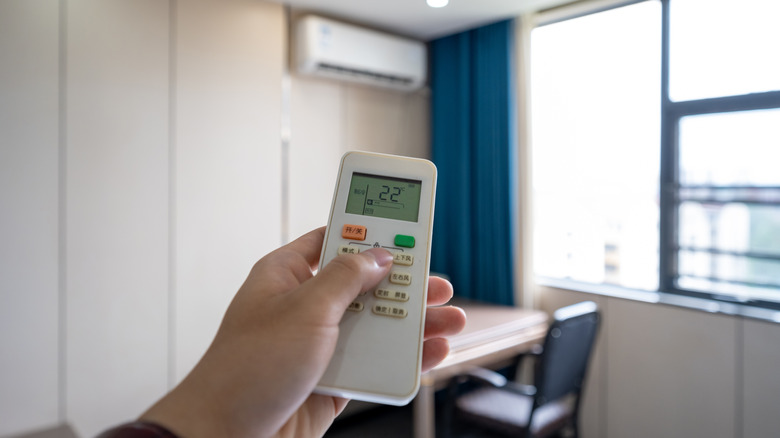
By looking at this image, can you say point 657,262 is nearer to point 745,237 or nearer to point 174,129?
point 745,237

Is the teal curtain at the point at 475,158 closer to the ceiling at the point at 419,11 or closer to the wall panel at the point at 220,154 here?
the ceiling at the point at 419,11

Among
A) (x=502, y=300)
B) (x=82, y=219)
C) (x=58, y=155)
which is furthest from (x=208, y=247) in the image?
(x=502, y=300)

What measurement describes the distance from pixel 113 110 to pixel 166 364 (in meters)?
1.20

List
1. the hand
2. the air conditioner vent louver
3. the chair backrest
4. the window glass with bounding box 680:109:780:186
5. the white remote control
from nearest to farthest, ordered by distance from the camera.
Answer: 1. the hand
2. the white remote control
3. the chair backrest
4. the window glass with bounding box 680:109:780:186
5. the air conditioner vent louver

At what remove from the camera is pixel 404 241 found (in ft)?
2.66

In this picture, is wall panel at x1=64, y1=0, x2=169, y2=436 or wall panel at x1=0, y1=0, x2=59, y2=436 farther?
wall panel at x1=64, y1=0, x2=169, y2=436

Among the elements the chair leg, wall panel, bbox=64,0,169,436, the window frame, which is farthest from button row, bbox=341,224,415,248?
the window frame

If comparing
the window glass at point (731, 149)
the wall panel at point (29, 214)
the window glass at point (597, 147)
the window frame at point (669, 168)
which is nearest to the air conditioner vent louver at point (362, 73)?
the window glass at point (597, 147)

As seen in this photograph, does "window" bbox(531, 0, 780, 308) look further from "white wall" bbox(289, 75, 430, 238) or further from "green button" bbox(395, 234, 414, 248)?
"green button" bbox(395, 234, 414, 248)

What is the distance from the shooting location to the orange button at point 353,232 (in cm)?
81

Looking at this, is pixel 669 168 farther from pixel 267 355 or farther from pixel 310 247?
pixel 267 355

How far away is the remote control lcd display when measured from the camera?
2.77 feet

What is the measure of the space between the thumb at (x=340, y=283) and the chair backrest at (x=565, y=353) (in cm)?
142

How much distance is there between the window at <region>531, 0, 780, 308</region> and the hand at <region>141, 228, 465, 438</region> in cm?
226
